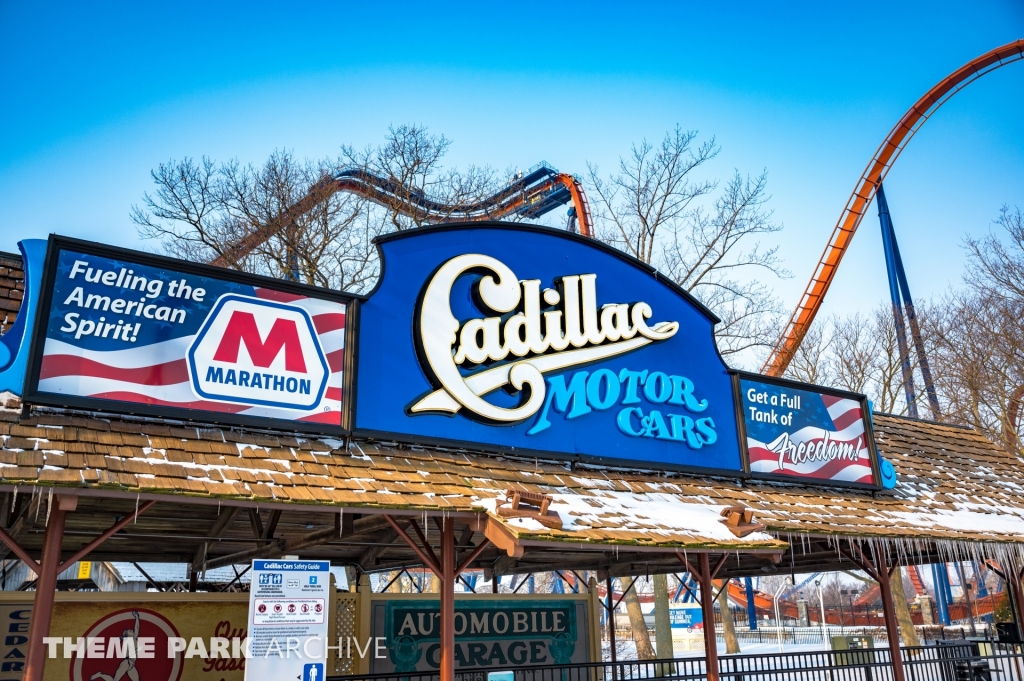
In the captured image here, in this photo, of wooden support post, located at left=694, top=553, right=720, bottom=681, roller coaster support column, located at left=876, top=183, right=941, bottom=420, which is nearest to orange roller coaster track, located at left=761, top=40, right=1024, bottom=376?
roller coaster support column, located at left=876, top=183, right=941, bottom=420

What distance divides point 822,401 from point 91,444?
1178cm

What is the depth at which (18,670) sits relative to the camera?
990 centimetres

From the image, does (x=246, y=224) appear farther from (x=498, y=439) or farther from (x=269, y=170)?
(x=498, y=439)

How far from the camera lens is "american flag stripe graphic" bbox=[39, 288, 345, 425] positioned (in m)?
7.73

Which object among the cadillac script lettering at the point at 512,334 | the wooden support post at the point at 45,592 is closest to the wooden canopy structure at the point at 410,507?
the wooden support post at the point at 45,592

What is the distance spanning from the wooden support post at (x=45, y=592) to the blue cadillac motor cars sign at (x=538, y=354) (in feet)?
10.9

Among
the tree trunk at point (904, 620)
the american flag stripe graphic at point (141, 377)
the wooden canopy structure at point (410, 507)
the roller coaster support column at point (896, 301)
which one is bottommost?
the tree trunk at point (904, 620)

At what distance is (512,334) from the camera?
1095 cm

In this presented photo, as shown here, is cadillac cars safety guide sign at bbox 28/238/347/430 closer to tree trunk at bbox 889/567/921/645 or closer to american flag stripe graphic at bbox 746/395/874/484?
american flag stripe graphic at bbox 746/395/874/484

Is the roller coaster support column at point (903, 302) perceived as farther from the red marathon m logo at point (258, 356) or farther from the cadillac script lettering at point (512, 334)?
the red marathon m logo at point (258, 356)

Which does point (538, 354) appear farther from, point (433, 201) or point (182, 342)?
point (433, 201)

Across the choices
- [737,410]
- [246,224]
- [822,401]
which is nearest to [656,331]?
[737,410]

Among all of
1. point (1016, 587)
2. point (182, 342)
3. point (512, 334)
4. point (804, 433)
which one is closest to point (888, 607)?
point (804, 433)

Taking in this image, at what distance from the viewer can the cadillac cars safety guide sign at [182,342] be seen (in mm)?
7840
